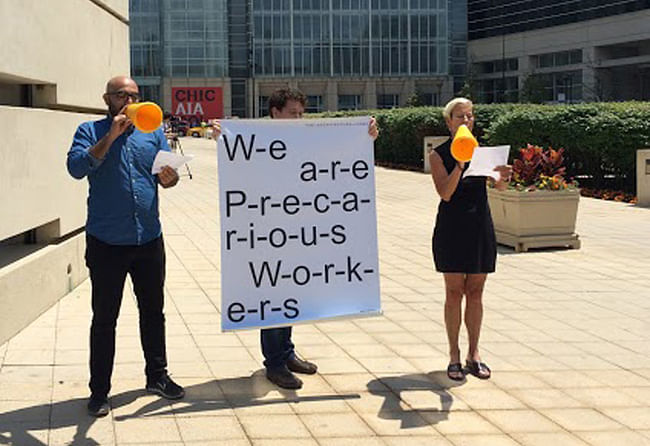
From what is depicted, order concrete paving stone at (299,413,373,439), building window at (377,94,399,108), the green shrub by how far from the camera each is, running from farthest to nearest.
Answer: building window at (377,94,399,108), the green shrub, concrete paving stone at (299,413,373,439)

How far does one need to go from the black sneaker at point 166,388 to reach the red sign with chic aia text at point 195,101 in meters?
82.5

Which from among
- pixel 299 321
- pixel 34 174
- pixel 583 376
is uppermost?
pixel 34 174

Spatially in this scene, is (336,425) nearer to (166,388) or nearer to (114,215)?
(166,388)

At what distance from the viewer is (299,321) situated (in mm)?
6004

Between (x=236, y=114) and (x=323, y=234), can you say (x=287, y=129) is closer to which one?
(x=323, y=234)

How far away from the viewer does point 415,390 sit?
6.03m

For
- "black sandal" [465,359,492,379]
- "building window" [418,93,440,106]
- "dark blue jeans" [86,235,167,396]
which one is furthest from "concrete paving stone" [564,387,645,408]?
"building window" [418,93,440,106]

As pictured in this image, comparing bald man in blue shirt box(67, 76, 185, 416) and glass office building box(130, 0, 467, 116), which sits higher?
glass office building box(130, 0, 467, 116)

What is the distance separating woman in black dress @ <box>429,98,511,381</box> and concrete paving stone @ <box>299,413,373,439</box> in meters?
1.09

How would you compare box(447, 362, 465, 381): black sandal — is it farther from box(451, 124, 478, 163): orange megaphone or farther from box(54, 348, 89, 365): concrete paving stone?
box(54, 348, 89, 365): concrete paving stone

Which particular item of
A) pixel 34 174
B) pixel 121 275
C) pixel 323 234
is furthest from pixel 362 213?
pixel 34 174

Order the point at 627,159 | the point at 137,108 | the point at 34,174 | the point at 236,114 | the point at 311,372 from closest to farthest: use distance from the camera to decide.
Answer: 1. the point at 137,108
2. the point at 311,372
3. the point at 34,174
4. the point at 627,159
5. the point at 236,114

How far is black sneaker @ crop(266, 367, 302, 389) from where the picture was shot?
236 inches

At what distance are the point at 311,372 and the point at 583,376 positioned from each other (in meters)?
1.92
